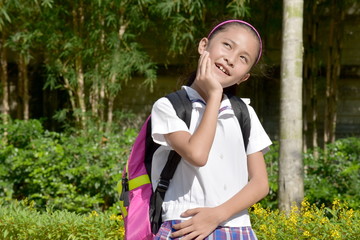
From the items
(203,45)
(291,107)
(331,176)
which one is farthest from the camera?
(331,176)

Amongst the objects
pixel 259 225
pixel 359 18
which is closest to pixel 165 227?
pixel 259 225

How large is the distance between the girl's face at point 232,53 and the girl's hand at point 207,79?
40 millimetres

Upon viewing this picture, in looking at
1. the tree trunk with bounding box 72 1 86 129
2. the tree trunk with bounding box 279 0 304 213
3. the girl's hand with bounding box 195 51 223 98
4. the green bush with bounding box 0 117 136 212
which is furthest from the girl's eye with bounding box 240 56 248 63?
the tree trunk with bounding box 72 1 86 129

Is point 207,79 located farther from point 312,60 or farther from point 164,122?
point 312,60

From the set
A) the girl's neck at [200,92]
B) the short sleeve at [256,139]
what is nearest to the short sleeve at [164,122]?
the girl's neck at [200,92]

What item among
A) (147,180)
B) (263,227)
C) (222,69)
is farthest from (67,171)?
(222,69)

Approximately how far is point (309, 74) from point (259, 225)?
507cm

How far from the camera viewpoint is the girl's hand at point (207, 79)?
1.38 metres

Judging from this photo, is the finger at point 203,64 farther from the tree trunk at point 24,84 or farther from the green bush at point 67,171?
the tree trunk at point 24,84

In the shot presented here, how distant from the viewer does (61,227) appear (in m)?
3.06

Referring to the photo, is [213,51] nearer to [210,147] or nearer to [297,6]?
[210,147]

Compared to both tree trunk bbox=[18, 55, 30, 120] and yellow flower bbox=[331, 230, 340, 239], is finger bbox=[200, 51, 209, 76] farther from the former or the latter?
tree trunk bbox=[18, 55, 30, 120]

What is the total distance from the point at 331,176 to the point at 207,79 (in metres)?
3.65

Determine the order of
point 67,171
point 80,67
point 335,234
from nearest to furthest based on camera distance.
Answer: point 335,234 < point 67,171 < point 80,67
